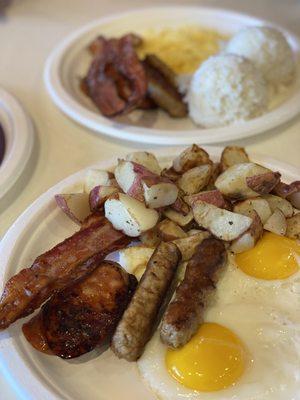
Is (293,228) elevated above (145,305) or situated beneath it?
situated beneath

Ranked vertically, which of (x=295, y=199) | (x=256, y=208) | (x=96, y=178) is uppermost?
(x=96, y=178)

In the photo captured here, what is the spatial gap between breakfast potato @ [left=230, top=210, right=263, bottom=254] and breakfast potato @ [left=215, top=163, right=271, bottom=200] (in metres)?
0.09

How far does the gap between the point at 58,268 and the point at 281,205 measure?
0.69 m

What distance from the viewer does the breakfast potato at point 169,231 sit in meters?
1.44

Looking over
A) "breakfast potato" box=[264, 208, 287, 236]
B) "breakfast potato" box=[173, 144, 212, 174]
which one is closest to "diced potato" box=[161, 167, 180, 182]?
"breakfast potato" box=[173, 144, 212, 174]

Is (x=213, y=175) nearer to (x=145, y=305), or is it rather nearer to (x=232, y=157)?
(x=232, y=157)

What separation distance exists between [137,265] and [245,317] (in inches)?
13.1

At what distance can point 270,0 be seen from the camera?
3.13m

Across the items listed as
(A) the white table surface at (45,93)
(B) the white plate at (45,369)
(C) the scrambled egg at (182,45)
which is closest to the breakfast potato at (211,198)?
(B) the white plate at (45,369)

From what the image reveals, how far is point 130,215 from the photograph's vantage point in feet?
4.64

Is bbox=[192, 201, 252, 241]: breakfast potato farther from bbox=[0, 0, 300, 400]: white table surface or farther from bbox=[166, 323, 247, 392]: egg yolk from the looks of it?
bbox=[0, 0, 300, 400]: white table surface

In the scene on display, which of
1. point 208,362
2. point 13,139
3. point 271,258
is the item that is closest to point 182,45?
point 13,139

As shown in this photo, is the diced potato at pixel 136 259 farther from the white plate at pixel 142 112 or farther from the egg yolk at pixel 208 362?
the white plate at pixel 142 112

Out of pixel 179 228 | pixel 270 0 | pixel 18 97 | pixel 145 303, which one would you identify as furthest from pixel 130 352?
pixel 270 0
